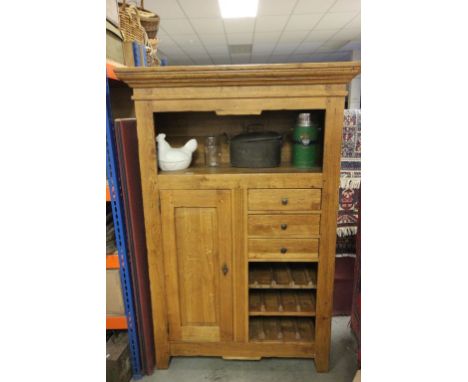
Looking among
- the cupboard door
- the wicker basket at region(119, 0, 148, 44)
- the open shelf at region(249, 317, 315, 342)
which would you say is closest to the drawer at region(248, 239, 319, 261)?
the cupboard door

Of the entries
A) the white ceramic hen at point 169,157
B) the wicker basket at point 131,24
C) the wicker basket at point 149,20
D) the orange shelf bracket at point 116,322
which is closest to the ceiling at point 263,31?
the wicker basket at point 149,20

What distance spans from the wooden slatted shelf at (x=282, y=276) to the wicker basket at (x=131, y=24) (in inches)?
53.0

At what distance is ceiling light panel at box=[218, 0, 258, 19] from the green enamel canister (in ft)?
10.6

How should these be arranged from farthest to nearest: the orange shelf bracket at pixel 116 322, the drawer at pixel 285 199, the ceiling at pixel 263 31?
1. the ceiling at pixel 263 31
2. the orange shelf bracket at pixel 116 322
3. the drawer at pixel 285 199

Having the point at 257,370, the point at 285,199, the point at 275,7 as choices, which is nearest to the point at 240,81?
the point at 285,199

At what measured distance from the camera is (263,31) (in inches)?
209

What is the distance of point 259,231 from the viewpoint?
4.77 ft

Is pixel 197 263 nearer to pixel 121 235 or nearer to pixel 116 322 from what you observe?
pixel 121 235

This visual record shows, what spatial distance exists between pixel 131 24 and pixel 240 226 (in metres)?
1.13

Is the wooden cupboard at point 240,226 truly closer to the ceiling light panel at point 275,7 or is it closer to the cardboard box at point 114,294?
the cardboard box at point 114,294

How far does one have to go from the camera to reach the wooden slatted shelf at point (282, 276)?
1.54 m
